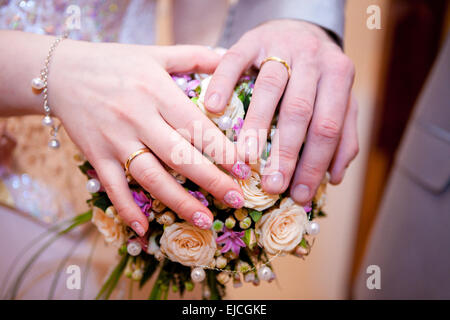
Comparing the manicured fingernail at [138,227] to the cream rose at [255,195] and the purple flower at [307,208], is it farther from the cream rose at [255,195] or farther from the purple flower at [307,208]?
the purple flower at [307,208]

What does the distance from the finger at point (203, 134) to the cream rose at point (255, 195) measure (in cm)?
2

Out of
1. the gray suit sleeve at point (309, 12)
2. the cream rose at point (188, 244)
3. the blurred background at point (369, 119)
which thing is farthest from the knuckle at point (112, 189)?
the blurred background at point (369, 119)

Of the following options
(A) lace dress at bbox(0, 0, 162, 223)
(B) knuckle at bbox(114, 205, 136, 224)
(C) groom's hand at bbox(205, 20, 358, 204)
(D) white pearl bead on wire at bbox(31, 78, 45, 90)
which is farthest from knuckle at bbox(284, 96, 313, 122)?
(A) lace dress at bbox(0, 0, 162, 223)

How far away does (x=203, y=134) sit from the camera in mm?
532

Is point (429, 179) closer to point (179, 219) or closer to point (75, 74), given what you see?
point (179, 219)

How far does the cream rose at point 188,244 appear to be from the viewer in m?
0.54

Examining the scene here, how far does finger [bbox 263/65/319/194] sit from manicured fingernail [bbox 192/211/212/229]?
0.11 m

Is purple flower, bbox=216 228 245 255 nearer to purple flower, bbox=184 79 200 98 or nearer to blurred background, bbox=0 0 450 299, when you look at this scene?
purple flower, bbox=184 79 200 98

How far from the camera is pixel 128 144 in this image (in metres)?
0.55

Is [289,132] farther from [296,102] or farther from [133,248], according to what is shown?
[133,248]

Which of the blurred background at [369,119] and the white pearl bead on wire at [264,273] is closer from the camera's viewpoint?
the white pearl bead on wire at [264,273]

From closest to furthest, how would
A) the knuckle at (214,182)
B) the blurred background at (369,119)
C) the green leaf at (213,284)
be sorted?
1. the knuckle at (214,182)
2. the green leaf at (213,284)
3. the blurred background at (369,119)

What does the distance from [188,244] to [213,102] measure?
0.23 m
